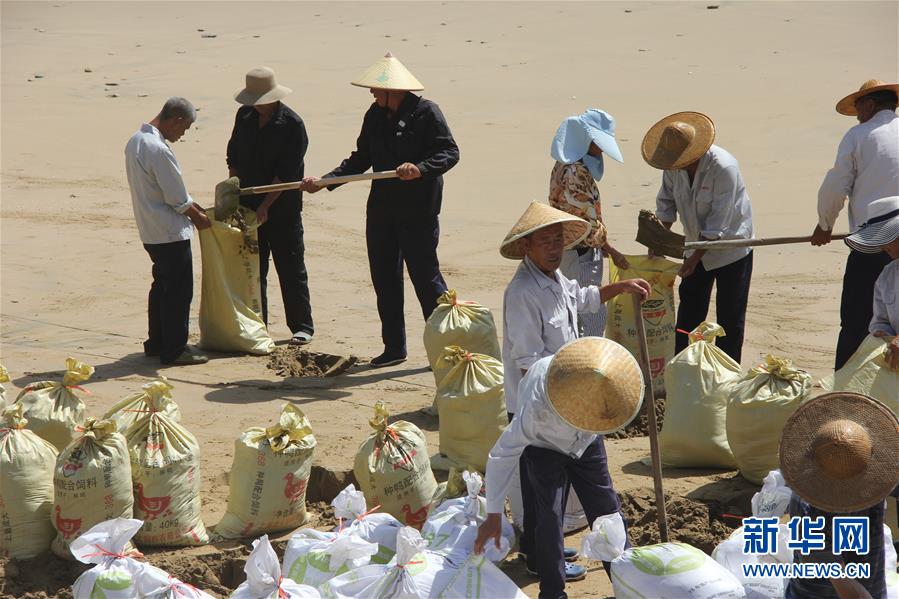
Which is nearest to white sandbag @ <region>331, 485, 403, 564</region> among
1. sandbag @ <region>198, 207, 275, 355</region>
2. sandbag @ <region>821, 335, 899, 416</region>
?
sandbag @ <region>821, 335, 899, 416</region>

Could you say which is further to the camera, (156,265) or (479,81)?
(479,81)

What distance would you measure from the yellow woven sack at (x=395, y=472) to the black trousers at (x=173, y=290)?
2.76 m

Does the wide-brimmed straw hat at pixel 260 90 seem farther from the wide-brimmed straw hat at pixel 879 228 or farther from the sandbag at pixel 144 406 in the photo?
the wide-brimmed straw hat at pixel 879 228

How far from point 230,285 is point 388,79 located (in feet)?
5.58

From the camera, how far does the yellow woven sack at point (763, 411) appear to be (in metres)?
5.30

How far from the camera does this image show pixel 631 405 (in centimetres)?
384

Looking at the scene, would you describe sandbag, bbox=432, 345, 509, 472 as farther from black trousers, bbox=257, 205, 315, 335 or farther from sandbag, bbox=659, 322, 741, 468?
black trousers, bbox=257, 205, 315, 335

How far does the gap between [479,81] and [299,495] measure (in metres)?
12.4

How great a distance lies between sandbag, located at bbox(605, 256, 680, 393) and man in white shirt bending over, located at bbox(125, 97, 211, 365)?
2604 millimetres

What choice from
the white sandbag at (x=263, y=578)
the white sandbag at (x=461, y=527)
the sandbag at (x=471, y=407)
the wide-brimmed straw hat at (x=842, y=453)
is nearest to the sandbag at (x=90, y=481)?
the white sandbag at (x=263, y=578)

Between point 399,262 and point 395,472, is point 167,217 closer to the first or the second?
point 399,262

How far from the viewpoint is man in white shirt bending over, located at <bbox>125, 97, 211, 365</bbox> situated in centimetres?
716

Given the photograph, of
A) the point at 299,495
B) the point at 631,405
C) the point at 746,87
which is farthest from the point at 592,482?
the point at 746,87

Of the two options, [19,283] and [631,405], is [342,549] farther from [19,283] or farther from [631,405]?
[19,283]
